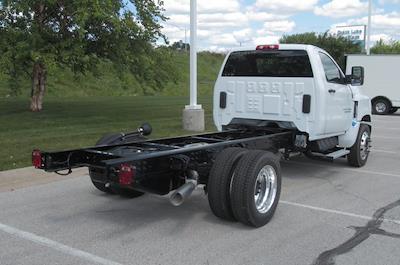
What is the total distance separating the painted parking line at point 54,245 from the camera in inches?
186

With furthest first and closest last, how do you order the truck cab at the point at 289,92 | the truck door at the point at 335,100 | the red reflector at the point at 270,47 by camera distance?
the red reflector at the point at 270,47 → the truck door at the point at 335,100 → the truck cab at the point at 289,92

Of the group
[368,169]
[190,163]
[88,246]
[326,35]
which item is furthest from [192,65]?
[326,35]

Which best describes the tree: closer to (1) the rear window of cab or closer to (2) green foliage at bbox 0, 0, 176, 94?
(2) green foliage at bbox 0, 0, 176, 94

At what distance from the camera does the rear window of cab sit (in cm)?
812

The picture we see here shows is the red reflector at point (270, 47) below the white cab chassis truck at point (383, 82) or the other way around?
the other way around

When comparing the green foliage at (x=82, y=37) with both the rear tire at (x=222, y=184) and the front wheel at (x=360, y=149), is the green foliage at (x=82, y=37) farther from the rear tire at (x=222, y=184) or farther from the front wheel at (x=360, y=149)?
the rear tire at (x=222, y=184)

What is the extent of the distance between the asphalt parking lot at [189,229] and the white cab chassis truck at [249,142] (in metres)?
0.32

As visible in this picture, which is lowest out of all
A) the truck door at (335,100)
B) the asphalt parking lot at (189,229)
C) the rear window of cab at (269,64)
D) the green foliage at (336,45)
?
the asphalt parking lot at (189,229)

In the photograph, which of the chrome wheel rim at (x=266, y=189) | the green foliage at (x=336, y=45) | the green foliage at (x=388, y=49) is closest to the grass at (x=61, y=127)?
the chrome wheel rim at (x=266, y=189)

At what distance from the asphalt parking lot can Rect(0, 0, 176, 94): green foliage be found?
6.26m

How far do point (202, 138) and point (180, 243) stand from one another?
250 cm

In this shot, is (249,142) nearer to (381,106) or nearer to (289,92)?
(289,92)

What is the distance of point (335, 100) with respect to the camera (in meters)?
8.47

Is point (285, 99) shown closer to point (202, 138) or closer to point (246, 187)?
point (202, 138)
